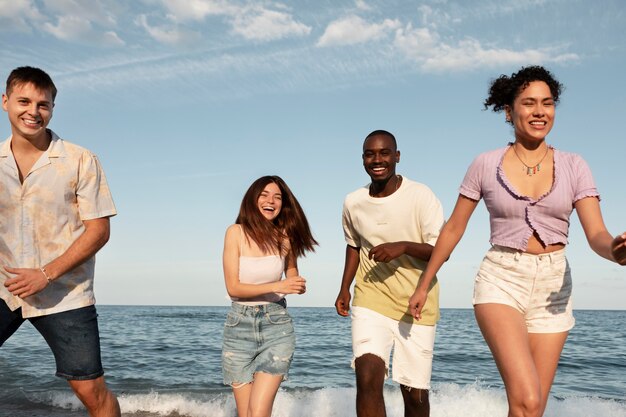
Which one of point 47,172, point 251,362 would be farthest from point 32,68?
point 251,362

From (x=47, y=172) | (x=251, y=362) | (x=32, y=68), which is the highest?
(x=32, y=68)

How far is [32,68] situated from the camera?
14.0 ft

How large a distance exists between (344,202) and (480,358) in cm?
1433

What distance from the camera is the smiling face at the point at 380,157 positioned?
518 centimetres

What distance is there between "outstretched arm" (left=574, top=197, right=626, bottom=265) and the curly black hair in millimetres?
725

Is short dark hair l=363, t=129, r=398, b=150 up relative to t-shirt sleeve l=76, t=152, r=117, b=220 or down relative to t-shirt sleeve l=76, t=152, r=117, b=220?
up

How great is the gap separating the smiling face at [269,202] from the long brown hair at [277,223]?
0.10 feet

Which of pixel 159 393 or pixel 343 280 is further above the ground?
pixel 343 280

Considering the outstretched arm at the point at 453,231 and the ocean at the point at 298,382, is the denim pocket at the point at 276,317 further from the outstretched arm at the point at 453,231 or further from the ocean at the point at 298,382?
the ocean at the point at 298,382

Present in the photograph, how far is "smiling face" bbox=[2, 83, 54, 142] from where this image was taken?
416cm

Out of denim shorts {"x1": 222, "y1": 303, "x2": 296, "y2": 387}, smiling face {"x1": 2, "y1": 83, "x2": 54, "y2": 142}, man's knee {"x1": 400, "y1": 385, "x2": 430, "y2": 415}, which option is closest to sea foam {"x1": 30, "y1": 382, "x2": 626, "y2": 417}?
man's knee {"x1": 400, "y1": 385, "x2": 430, "y2": 415}

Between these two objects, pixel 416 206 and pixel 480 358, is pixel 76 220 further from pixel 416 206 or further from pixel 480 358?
pixel 480 358

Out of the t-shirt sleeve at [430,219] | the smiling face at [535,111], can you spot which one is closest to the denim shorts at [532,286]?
the smiling face at [535,111]

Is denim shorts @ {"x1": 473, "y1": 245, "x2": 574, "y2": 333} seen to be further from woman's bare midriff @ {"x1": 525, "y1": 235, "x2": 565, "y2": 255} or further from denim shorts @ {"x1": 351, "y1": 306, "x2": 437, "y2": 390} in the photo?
denim shorts @ {"x1": 351, "y1": 306, "x2": 437, "y2": 390}
